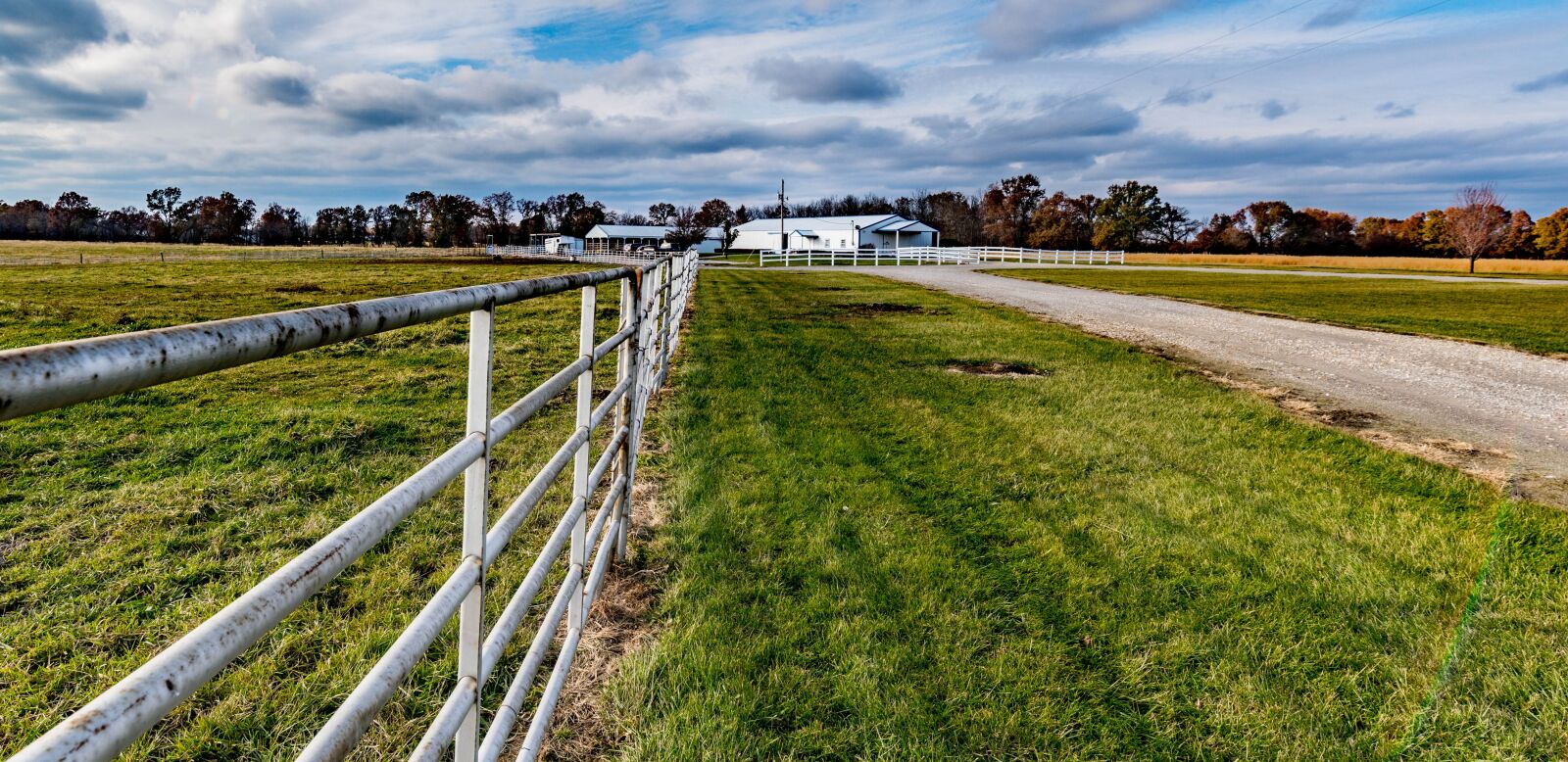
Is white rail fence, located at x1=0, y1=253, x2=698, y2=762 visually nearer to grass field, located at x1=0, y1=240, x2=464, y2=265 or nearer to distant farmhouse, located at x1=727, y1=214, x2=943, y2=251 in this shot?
grass field, located at x1=0, y1=240, x2=464, y2=265

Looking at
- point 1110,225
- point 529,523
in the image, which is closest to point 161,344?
point 529,523

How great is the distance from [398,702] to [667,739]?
3.06ft

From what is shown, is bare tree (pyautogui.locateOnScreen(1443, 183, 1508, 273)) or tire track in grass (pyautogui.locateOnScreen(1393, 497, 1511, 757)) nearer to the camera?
tire track in grass (pyautogui.locateOnScreen(1393, 497, 1511, 757))

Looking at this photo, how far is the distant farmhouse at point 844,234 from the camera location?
82.3 meters

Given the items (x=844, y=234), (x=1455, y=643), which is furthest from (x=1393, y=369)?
(x=844, y=234)

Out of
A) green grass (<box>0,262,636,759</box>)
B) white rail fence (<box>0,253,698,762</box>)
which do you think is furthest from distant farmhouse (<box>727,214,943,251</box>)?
white rail fence (<box>0,253,698,762</box>)

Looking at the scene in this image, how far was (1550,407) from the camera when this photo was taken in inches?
287

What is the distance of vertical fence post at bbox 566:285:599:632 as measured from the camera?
2.81 metres

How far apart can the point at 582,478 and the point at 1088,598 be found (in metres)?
2.25

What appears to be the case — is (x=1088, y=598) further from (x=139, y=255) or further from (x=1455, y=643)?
(x=139, y=255)

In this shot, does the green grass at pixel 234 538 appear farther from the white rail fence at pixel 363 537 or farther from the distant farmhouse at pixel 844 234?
the distant farmhouse at pixel 844 234

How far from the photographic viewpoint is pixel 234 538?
13.3 ft

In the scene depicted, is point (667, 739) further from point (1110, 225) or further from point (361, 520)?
point (1110, 225)

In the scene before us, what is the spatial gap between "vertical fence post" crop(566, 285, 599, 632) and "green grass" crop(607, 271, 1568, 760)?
291 mm
